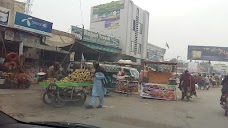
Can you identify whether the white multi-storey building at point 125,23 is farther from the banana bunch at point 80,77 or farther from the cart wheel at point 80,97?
the cart wheel at point 80,97

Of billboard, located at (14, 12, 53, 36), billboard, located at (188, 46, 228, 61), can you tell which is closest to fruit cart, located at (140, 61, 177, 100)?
billboard, located at (14, 12, 53, 36)

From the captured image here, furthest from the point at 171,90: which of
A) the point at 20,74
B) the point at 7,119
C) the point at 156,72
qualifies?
the point at 7,119

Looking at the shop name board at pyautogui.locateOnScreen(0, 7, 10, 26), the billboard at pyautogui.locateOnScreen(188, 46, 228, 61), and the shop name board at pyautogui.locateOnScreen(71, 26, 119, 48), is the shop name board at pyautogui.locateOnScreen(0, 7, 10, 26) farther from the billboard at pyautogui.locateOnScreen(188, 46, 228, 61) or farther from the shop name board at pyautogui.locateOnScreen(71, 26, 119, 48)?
the billboard at pyautogui.locateOnScreen(188, 46, 228, 61)

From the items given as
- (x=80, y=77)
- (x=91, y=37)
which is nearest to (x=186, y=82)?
(x=80, y=77)

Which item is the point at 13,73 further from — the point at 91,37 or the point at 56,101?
the point at 91,37

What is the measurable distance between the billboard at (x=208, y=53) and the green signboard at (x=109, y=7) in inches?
1130

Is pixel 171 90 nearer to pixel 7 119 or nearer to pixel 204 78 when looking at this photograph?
pixel 7 119

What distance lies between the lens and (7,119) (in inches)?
136

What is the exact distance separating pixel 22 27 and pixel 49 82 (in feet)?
27.4

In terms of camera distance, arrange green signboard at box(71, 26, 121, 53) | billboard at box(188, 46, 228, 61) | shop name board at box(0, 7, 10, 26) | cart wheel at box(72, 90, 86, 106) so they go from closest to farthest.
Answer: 1. cart wheel at box(72, 90, 86, 106)
2. shop name board at box(0, 7, 10, 26)
3. green signboard at box(71, 26, 121, 53)
4. billboard at box(188, 46, 228, 61)

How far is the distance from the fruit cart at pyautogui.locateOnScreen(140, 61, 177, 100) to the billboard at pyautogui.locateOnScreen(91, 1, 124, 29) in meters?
20.5

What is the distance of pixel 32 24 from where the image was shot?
19141 mm

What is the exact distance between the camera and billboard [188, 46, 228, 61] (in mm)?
62781

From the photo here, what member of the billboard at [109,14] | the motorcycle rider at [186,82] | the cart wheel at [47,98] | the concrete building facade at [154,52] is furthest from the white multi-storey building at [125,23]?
the cart wheel at [47,98]
